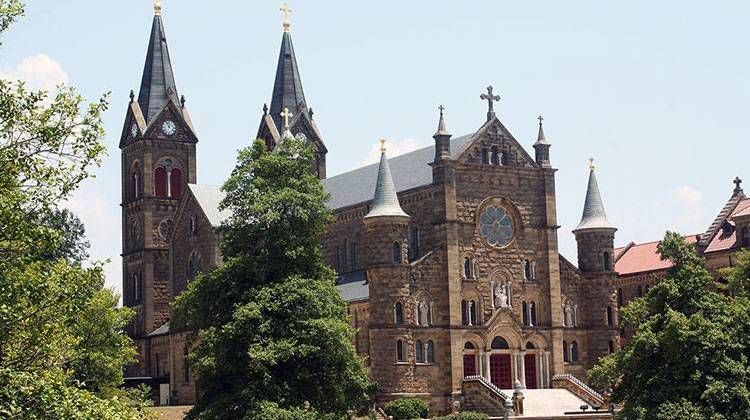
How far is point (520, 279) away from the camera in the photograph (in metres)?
78.2

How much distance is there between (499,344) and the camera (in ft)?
253

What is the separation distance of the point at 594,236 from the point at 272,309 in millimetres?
31438

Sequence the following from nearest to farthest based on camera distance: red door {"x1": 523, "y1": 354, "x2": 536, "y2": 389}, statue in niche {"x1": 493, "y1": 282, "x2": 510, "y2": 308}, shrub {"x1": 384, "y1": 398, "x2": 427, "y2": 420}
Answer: shrub {"x1": 384, "y1": 398, "x2": 427, "y2": 420} → statue in niche {"x1": 493, "y1": 282, "x2": 510, "y2": 308} → red door {"x1": 523, "y1": 354, "x2": 536, "y2": 389}

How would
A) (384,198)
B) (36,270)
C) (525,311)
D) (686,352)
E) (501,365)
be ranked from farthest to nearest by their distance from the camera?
(525,311) < (501,365) < (384,198) < (686,352) < (36,270)

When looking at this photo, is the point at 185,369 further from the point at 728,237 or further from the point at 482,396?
the point at 728,237

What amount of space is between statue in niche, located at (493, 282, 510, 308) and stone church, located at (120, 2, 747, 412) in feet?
0.20

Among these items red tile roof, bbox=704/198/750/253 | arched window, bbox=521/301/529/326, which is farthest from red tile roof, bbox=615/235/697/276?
arched window, bbox=521/301/529/326

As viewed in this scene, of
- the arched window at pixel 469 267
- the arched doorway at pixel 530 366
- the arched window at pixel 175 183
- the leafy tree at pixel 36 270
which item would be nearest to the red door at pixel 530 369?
the arched doorway at pixel 530 366

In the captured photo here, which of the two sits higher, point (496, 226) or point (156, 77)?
point (156, 77)

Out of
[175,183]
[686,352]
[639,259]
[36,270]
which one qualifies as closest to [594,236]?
[639,259]

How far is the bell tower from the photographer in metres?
99.1

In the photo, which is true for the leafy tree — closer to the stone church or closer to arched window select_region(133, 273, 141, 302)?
the stone church

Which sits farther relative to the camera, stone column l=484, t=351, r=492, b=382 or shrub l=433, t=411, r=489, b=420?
stone column l=484, t=351, r=492, b=382

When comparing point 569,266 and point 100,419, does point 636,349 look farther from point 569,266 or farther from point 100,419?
point 100,419
